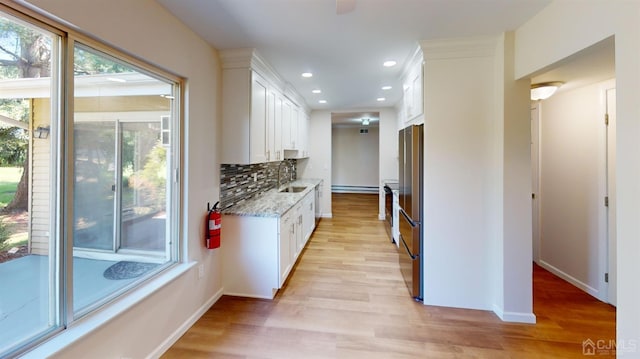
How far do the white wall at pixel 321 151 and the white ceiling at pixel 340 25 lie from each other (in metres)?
3.20

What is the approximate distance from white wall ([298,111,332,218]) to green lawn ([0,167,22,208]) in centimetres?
541

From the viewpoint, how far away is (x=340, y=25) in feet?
7.41

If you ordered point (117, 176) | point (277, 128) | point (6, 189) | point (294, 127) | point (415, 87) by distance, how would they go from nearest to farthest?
point (6, 189) < point (117, 176) < point (415, 87) < point (277, 128) < point (294, 127)

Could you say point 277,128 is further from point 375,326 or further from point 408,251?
point 375,326

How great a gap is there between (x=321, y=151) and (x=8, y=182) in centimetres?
555

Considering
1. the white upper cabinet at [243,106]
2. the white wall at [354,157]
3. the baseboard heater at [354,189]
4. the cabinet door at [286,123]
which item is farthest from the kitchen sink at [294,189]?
the white wall at [354,157]

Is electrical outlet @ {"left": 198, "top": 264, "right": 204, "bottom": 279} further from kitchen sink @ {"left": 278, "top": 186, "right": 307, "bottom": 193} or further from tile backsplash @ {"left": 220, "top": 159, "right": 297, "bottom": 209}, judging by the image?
kitchen sink @ {"left": 278, "top": 186, "right": 307, "bottom": 193}

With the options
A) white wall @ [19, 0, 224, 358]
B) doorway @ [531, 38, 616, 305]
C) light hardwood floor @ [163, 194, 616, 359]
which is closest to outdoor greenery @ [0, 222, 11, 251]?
white wall @ [19, 0, 224, 358]

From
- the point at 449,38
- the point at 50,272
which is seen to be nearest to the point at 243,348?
the point at 50,272

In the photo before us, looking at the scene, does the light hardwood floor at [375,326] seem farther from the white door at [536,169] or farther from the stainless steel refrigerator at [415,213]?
the white door at [536,169]

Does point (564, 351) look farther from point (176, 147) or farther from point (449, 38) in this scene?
point (176, 147)

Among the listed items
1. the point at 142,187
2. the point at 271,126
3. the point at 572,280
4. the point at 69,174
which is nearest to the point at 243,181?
the point at 271,126

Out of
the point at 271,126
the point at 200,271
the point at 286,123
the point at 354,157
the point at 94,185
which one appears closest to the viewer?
the point at 94,185

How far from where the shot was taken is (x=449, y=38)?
251 centimetres
